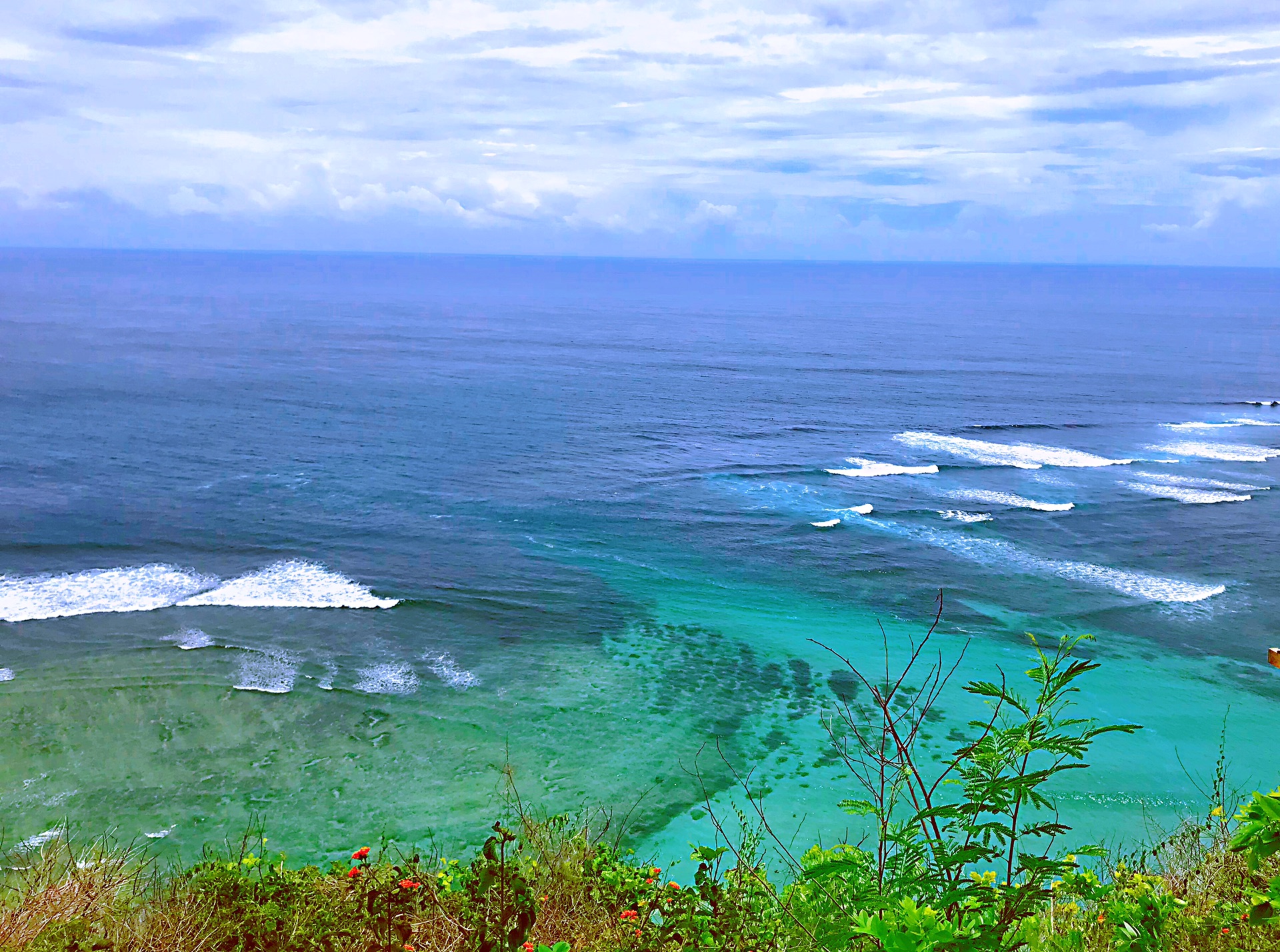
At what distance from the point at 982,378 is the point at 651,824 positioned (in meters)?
70.0

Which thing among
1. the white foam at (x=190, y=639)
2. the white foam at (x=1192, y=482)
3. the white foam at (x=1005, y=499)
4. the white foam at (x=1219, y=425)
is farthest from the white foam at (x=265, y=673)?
the white foam at (x=1219, y=425)

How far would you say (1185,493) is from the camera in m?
47.0

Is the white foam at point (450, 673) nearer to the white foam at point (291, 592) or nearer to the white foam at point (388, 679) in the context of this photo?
the white foam at point (388, 679)

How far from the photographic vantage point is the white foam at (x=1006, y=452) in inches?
2083

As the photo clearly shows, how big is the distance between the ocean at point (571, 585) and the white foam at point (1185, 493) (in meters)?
0.29

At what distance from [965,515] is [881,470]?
27.0 ft

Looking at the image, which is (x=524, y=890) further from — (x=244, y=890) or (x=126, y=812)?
(x=126, y=812)

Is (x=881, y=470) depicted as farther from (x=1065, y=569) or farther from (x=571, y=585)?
(x=571, y=585)

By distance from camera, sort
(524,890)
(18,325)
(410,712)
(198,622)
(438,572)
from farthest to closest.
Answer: (18,325) → (438,572) → (198,622) → (410,712) → (524,890)

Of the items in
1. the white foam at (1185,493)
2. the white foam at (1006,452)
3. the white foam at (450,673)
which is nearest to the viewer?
the white foam at (450,673)

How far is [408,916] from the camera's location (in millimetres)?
9031

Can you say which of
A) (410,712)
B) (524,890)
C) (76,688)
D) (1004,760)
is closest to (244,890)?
(524,890)

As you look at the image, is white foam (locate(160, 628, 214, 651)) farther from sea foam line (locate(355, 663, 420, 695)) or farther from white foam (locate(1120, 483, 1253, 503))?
white foam (locate(1120, 483, 1253, 503))

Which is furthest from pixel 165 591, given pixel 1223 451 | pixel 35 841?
pixel 1223 451
